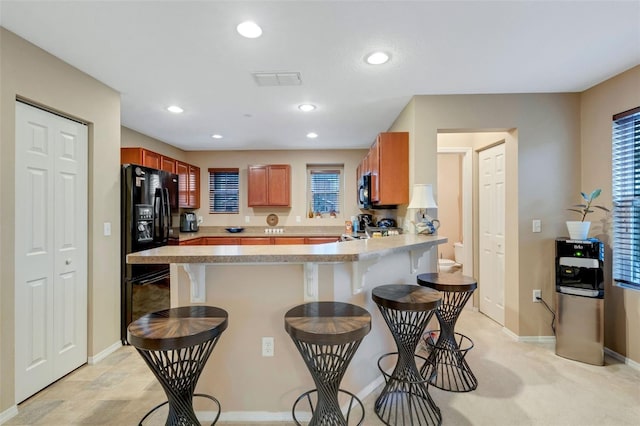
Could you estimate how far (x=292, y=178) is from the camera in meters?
5.59

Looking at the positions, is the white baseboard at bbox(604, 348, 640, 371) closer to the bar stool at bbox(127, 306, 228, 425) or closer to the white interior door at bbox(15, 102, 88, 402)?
the bar stool at bbox(127, 306, 228, 425)

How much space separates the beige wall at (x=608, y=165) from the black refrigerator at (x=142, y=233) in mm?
4329

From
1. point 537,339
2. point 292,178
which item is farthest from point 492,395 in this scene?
point 292,178

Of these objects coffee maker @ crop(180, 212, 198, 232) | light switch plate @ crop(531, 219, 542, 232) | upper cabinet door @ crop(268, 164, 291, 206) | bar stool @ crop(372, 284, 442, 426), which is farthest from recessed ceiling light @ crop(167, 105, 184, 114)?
light switch plate @ crop(531, 219, 542, 232)

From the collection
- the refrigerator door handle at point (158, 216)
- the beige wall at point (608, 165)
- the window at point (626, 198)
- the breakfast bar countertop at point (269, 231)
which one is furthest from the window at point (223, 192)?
Result: the window at point (626, 198)

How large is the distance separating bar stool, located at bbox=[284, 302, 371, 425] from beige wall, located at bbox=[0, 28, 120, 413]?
1918 millimetres

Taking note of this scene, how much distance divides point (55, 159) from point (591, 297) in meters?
4.52

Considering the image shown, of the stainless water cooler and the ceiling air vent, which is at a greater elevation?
the ceiling air vent

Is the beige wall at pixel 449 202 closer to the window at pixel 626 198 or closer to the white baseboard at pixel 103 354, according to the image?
the window at pixel 626 198

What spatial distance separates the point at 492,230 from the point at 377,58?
7.98 ft

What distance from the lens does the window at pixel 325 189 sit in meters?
5.75

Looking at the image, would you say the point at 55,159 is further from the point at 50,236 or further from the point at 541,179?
the point at 541,179

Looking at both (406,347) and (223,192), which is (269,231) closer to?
(223,192)

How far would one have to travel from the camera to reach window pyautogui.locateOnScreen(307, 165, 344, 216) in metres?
5.75
